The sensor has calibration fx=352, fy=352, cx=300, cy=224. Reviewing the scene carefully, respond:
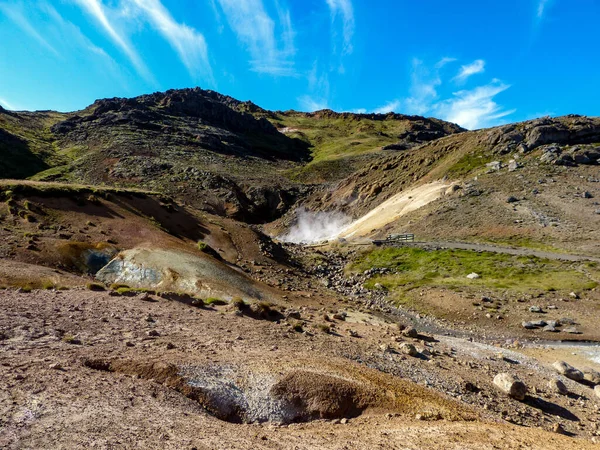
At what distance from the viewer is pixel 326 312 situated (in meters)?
26.8

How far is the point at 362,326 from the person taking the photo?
77.8ft

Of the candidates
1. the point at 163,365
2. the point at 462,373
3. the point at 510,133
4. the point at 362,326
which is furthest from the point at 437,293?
the point at 510,133

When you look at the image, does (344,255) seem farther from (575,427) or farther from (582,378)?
(575,427)

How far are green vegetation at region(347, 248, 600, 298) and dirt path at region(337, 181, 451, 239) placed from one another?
1633 centimetres

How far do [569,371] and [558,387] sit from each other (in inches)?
110

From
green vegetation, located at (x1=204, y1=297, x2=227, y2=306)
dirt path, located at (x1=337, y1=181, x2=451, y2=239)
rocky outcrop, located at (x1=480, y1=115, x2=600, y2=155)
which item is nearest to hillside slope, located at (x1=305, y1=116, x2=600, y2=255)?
rocky outcrop, located at (x1=480, y1=115, x2=600, y2=155)

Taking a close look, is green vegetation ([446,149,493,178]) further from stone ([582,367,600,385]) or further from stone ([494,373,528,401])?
stone ([494,373,528,401])

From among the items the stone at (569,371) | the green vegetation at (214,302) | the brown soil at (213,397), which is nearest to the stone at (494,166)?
the stone at (569,371)

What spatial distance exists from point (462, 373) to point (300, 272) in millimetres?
25723

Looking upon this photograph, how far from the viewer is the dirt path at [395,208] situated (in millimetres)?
62469

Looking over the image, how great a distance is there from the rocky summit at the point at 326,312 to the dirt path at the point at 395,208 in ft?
2.37

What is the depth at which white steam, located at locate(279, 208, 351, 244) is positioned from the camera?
72256mm

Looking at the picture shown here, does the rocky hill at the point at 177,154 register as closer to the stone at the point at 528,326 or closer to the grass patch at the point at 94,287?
the grass patch at the point at 94,287

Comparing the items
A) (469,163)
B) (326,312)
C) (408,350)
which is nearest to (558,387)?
(408,350)
